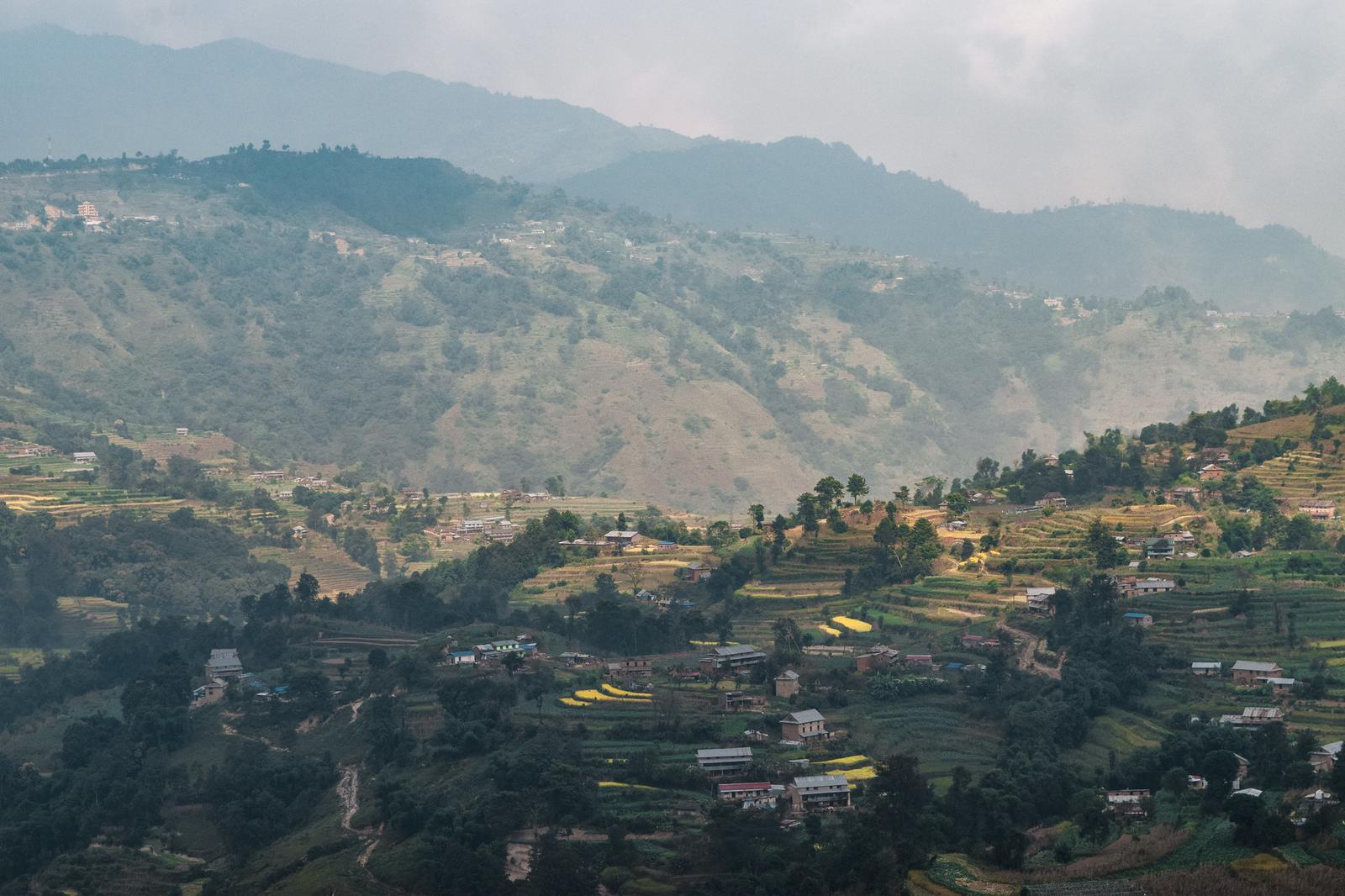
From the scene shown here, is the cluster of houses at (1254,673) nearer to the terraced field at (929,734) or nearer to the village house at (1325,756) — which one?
the village house at (1325,756)

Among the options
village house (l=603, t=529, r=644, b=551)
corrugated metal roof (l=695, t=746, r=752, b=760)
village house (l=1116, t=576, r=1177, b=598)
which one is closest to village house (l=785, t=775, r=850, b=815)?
corrugated metal roof (l=695, t=746, r=752, b=760)

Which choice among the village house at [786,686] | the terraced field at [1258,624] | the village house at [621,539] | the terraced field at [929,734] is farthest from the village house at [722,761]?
the village house at [621,539]

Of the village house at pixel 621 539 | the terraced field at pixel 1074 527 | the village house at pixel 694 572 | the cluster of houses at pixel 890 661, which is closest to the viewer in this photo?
the cluster of houses at pixel 890 661


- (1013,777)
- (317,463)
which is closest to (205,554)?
(317,463)

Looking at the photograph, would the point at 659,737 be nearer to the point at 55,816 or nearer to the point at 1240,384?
the point at 55,816

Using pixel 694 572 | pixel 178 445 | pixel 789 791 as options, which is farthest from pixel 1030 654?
pixel 178 445

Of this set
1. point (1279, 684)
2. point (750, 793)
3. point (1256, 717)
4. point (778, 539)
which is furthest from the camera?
point (778, 539)

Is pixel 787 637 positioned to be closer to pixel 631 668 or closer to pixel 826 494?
pixel 631 668
